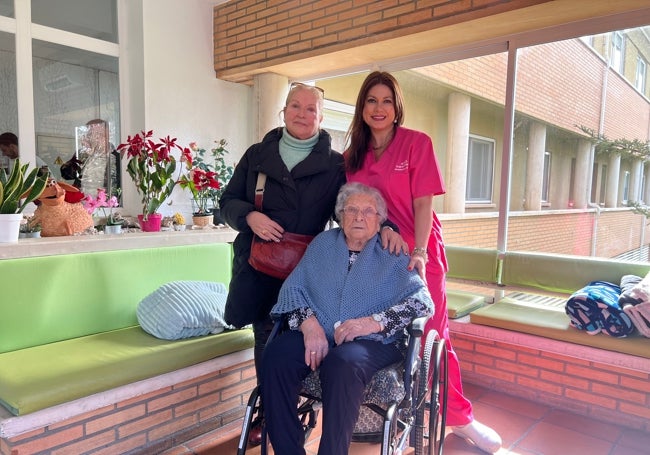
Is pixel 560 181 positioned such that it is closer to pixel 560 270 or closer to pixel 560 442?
pixel 560 270

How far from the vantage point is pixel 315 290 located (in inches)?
71.8

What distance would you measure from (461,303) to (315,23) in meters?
2.47

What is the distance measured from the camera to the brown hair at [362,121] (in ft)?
6.24

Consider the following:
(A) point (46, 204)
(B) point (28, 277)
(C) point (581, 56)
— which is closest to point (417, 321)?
(B) point (28, 277)

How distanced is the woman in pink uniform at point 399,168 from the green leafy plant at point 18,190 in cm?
144

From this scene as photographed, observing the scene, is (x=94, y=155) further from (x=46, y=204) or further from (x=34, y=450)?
(x=34, y=450)

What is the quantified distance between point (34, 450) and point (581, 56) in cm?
390

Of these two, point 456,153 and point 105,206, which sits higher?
point 456,153

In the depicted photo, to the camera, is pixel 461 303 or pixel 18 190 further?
pixel 461 303

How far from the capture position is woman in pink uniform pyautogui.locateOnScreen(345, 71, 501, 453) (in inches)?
74.6

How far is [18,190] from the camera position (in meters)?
2.13

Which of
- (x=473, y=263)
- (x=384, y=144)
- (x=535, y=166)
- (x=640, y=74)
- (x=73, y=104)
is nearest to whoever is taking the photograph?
(x=384, y=144)

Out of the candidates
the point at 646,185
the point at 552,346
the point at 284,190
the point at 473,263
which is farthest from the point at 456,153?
the point at 284,190

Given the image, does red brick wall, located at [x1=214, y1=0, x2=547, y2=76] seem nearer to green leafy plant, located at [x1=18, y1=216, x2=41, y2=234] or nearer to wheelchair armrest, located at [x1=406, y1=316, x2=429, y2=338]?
wheelchair armrest, located at [x1=406, y1=316, x2=429, y2=338]
